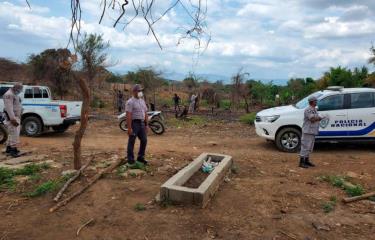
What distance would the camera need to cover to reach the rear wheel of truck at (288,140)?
10656 mm

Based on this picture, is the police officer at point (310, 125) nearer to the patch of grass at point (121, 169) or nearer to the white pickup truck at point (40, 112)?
the patch of grass at point (121, 169)

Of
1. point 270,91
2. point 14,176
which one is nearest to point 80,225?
point 14,176

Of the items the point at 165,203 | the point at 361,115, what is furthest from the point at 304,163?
the point at 165,203

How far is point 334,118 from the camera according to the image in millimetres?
10328

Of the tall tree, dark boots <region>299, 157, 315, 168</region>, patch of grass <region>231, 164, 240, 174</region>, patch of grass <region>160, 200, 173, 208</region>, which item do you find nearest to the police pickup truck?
dark boots <region>299, 157, 315, 168</region>

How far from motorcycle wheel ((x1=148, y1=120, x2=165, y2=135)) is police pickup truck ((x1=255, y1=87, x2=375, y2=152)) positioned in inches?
176

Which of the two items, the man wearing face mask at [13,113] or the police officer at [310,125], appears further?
the man wearing face mask at [13,113]

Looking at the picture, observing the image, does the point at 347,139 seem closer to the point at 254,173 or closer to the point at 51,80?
the point at 254,173

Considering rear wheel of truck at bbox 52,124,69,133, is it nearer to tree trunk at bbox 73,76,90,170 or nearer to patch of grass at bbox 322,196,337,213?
tree trunk at bbox 73,76,90,170

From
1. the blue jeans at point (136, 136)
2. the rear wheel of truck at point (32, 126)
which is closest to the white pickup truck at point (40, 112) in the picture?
the rear wheel of truck at point (32, 126)

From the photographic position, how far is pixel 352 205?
6.00 meters

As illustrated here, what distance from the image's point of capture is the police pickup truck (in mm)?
10328

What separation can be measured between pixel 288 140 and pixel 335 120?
1273 mm

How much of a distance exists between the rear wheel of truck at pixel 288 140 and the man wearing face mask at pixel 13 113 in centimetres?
635
